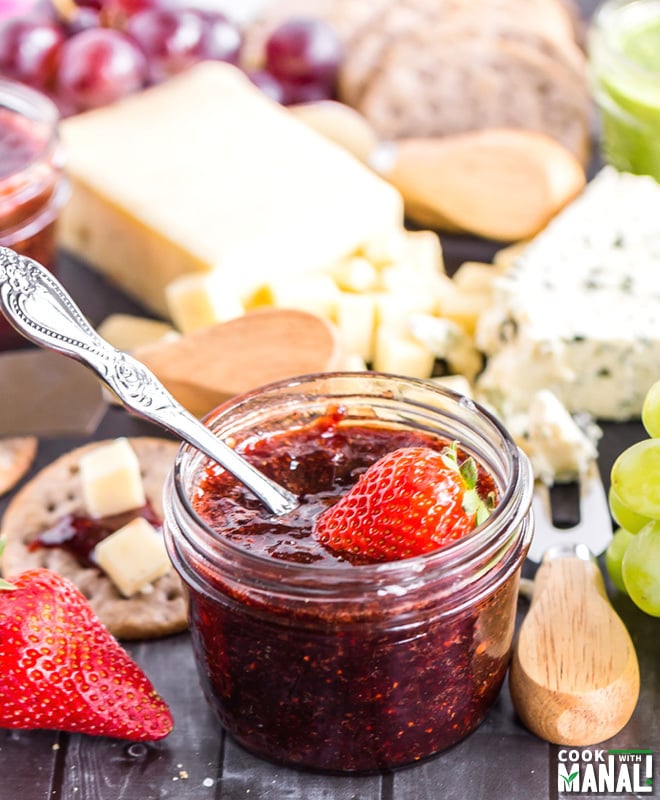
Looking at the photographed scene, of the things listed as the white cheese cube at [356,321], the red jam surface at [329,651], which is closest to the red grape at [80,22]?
the white cheese cube at [356,321]

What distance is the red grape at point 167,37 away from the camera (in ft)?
11.1

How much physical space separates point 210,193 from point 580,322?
0.99 meters

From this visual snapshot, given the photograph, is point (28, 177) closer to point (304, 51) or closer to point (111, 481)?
point (111, 481)

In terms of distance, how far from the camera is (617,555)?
205cm

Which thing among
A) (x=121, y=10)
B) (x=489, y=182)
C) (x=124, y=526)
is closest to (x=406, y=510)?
(x=124, y=526)

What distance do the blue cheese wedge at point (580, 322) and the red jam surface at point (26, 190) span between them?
3.42 feet

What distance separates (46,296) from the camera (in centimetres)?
172

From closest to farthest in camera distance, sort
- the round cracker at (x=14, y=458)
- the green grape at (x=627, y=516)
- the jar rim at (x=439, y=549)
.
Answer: the jar rim at (x=439, y=549), the green grape at (x=627, y=516), the round cracker at (x=14, y=458)

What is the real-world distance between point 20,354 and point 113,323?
0.33 m

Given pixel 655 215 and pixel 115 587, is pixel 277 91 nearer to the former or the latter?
pixel 655 215

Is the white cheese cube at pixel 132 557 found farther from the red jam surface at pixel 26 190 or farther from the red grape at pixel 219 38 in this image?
the red grape at pixel 219 38

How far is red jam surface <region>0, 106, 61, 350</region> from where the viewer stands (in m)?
2.71

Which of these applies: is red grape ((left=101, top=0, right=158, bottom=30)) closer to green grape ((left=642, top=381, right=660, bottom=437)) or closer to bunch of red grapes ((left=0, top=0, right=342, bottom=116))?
bunch of red grapes ((left=0, top=0, right=342, bottom=116))

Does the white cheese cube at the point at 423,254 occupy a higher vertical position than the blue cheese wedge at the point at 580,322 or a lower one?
lower
